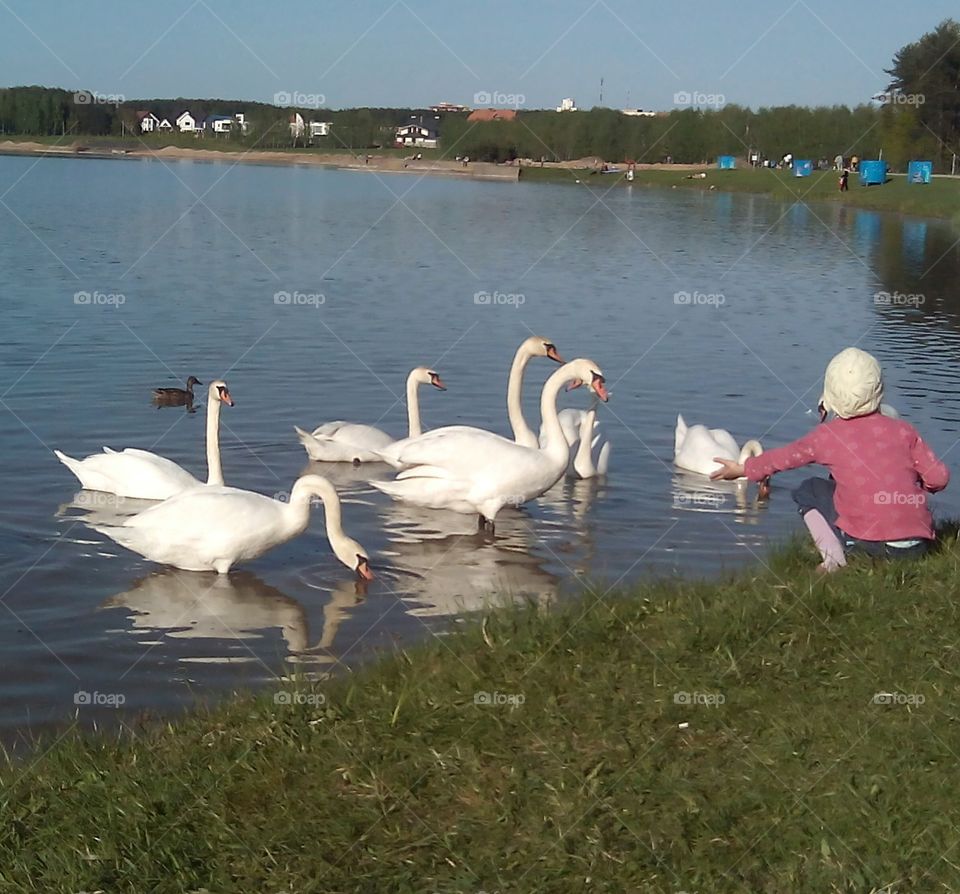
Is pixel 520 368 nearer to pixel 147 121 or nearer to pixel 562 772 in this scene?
pixel 562 772

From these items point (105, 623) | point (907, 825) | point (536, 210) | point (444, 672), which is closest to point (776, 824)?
point (907, 825)

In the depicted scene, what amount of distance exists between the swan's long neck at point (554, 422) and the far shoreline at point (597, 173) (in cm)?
4091

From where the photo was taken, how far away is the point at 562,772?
4.96 m

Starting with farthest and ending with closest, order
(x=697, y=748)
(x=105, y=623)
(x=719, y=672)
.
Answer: (x=105, y=623)
(x=719, y=672)
(x=697, y=748)

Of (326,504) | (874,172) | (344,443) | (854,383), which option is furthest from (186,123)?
(854,383)

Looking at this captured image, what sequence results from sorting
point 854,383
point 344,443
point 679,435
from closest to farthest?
point 854,383, point 344,443, point 679,435

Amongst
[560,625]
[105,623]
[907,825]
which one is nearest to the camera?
[907,825]

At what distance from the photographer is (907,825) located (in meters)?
4.54

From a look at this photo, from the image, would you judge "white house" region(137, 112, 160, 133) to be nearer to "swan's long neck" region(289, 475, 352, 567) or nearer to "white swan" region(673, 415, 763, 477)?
"white swan" region(673, 415, 763, 477)

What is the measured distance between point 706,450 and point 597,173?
→ 316ft

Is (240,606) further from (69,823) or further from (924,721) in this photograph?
(924,721)

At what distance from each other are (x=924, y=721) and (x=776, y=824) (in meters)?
0.90

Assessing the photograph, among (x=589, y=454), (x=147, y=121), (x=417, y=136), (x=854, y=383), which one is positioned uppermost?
(x=147, y=121)

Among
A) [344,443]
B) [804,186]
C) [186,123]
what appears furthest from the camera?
[186,123]
